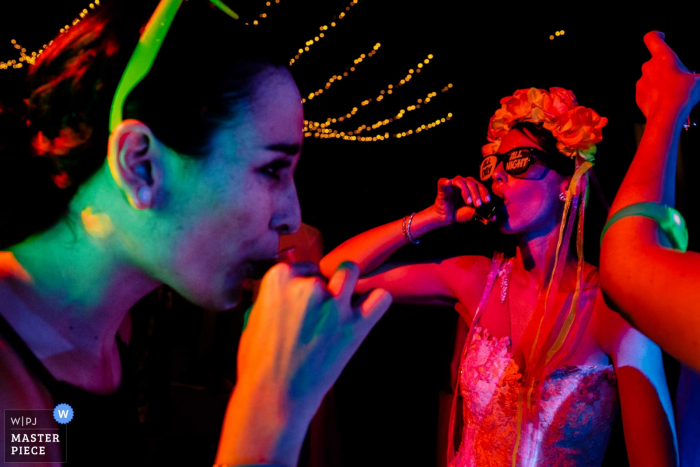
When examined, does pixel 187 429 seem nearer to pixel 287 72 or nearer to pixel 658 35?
pixel 287 72

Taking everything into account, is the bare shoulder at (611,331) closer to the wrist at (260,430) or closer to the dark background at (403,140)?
the dark background at (403,140)

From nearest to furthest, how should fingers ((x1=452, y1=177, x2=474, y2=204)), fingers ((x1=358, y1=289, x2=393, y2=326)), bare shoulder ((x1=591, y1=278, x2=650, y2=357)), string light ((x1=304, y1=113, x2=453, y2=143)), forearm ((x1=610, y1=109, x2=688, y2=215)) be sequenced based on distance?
1. fingers ((x1=358, y1=289, x2=393, y2=326))
2. forearm ((x1=610, y1=109, x2=688, y2=215))
3. bare shoulder ((x1=591, y1=278, x2=650, y2=357))
4. fingers ((x1=452, y1=177, x2=474, y2=204))
5. string light ((x1=304, y1=113, x2=453, y2=143))

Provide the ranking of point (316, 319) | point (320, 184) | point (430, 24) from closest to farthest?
point (316, 319) → point (430, 24) → point (320, 184)

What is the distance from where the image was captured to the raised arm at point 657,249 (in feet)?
2.73

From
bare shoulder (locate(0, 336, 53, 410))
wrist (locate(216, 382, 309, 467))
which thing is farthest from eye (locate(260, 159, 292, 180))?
→ bare shoulder (locate(0, 336, 53, 410))

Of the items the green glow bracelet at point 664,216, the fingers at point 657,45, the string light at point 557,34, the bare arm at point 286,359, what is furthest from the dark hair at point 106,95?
the string light at point 557,34

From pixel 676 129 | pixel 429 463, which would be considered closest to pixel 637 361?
pixel 676 129

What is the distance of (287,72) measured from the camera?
39.6 inches

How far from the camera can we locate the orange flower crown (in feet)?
6.97

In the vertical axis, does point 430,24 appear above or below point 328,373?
above

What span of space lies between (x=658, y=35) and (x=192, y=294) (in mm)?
1312

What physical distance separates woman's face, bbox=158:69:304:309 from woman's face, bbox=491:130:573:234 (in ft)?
4.84

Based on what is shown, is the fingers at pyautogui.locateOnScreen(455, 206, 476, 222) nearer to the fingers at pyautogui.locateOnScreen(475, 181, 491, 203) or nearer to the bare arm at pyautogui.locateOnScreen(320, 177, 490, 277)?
the bare arm at pyautogui.locateOnScreen(320, 177, 490, 277)

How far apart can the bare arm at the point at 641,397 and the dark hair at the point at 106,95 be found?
68.3 inches
